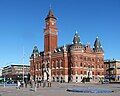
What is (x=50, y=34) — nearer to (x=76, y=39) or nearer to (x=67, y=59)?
(x=76, y=39)

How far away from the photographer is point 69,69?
121m

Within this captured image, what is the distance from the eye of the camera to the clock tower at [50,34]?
128725mm

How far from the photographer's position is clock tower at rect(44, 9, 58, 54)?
129 meters

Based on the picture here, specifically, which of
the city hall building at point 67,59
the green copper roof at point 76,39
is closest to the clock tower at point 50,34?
the city hall building at point 67,59

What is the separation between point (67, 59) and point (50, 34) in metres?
14.7

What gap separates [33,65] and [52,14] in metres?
28.7

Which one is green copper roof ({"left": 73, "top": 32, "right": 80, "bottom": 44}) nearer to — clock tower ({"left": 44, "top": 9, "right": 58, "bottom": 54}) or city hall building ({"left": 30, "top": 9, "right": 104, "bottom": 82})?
city hall building ({"left": 30, "top": 9, "right": 104, "bottom": 82})

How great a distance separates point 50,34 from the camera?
12850 cm

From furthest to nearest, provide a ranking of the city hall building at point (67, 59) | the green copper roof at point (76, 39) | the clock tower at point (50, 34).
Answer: the clock tower at point (50, 34), the green copper roof at point (76, 39), the city hall building at point (67, 59)

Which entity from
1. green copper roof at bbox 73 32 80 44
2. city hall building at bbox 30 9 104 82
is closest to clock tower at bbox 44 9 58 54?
city hall building at bbox 30 9 104 82

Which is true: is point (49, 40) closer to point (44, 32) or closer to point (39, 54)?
point (44, 32)

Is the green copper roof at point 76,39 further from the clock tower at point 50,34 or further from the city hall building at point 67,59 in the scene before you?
the clock tower at point 50,34

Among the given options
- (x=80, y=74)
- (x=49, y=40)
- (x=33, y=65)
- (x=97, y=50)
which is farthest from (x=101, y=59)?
(x=33, y=65)

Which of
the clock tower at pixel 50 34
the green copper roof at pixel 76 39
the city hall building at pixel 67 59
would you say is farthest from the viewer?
the clock tower at pixel 50 34
